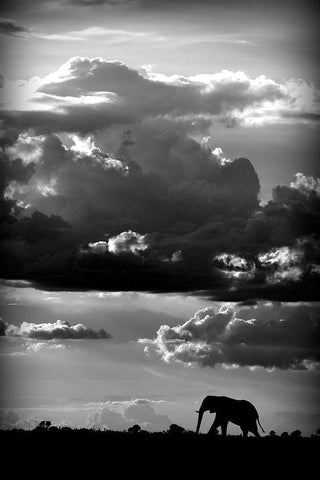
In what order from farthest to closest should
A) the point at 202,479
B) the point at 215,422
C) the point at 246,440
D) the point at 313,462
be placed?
the point at 215,422
the point at 246,440
the point at 313,462
the point at 202,479

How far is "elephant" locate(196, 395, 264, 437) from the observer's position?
102812 millimetres

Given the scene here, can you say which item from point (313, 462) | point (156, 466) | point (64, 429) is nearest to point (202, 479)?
point (156, 466)

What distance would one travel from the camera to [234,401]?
342 feet

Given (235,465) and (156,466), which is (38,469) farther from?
(235,465)

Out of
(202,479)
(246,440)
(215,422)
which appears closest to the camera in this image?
(202,479)

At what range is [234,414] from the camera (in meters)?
103

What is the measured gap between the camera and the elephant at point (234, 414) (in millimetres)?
102812

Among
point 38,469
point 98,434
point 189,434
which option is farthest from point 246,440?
point 38,469

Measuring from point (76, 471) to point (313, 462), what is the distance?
1759 cm

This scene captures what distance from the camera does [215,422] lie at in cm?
10350

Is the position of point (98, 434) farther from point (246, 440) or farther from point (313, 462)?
point (313, 462)

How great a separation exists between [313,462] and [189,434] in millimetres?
13191

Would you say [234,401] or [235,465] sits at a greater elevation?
[234,401]

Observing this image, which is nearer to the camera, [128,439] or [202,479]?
[202,479]
